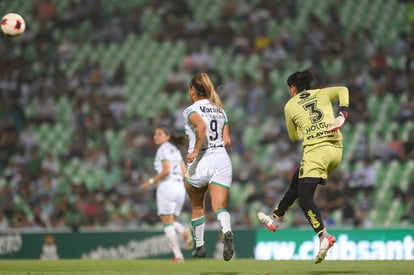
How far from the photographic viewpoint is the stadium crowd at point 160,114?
20.0m

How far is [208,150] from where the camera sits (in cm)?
1066

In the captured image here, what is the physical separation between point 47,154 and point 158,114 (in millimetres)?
3082

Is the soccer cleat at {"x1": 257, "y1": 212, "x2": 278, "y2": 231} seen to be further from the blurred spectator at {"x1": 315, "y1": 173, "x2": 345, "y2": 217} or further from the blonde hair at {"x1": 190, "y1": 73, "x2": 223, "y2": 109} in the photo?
the blurred spectator at {"x1": 315, "y1": 173, "x2": 345, "y2": 217}

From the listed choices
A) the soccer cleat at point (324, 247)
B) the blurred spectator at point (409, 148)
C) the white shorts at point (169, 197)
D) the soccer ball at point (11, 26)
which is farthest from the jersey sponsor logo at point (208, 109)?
the blurred spectator at point (409, 148)

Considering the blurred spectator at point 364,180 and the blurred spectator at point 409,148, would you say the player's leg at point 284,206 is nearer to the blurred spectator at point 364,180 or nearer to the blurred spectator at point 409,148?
the blurred spectator at point 364,180

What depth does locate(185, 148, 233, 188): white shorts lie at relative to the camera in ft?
34.6

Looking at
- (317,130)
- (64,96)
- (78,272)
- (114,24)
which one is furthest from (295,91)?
(114,24)

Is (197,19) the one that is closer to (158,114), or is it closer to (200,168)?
(158,114)

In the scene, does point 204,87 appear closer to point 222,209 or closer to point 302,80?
point 302,80

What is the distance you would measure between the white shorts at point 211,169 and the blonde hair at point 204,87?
63 cm

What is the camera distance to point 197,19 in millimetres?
25609

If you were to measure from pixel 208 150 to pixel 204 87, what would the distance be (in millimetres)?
779

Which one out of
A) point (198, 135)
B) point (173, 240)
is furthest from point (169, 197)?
point (198, 135)

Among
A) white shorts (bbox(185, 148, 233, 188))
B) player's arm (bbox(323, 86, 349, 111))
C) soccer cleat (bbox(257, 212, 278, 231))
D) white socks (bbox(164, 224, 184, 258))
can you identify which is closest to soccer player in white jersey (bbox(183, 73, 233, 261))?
white shorts (bbox(185, 148, 233, 188))
